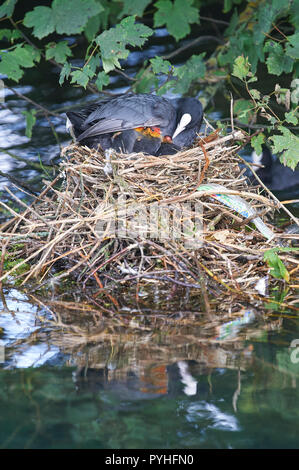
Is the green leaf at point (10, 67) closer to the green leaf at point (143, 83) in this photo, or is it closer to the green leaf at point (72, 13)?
the green leaf at point (72, 13)

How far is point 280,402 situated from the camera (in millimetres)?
2756

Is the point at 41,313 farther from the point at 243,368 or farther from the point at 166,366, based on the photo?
the point at 243,368

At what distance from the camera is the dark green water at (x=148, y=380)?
8.44 feet

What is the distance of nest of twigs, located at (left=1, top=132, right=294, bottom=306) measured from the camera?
387 centimetres

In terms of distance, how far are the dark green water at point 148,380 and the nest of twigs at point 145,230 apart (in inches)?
12.3

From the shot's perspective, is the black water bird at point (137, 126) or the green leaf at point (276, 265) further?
Answer: the black water bird at point (137, 126)

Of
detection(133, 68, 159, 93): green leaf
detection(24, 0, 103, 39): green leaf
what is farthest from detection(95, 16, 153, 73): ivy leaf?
detection(133, 68, 159, 93): green leaf

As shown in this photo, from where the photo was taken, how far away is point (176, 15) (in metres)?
6.12

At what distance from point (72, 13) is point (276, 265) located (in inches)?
109

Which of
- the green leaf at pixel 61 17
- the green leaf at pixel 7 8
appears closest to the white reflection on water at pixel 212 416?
the green leaf at pixel 61 17

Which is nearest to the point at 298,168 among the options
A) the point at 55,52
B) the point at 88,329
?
the point at 55,52

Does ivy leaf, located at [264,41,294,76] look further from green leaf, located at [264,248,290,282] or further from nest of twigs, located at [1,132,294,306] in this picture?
green leaf, located at [264,248,290,282]

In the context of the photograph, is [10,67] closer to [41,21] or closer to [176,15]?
[41,21]

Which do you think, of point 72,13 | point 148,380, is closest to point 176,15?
point 72,13
